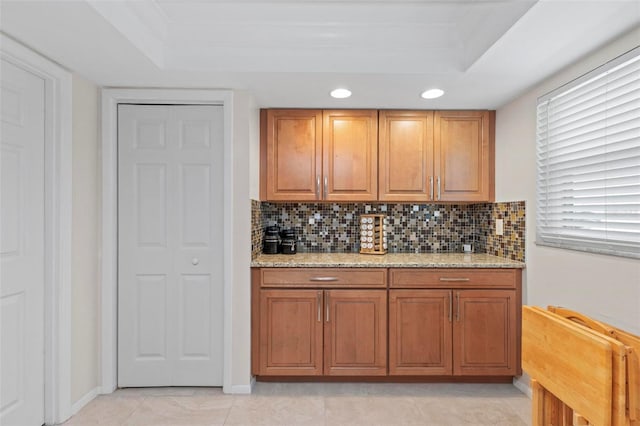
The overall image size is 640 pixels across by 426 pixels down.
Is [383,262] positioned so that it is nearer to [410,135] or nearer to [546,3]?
[410,135]

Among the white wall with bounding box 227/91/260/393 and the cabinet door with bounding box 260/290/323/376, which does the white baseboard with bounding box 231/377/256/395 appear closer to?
the white wall with bounding box 227/91/260/393

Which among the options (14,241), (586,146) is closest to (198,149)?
(14,241)

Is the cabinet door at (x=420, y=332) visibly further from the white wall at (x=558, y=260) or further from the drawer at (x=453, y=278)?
the white wall at (x=558, y=260)

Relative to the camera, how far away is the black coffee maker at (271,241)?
3.45m

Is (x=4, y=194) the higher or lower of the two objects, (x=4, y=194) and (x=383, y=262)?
the higher

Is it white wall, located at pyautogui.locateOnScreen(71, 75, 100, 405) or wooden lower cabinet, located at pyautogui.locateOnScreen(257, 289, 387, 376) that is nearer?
white wall, located at pyautogui.locateOnScreen(71, 75, 100, 405)

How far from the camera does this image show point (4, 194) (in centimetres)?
211

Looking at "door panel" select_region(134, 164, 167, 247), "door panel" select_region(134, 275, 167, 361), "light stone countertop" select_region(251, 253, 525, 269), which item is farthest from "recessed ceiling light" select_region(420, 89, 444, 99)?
"door panel" select_region(134, 275, 167, 361)

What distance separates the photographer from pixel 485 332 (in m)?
2.99

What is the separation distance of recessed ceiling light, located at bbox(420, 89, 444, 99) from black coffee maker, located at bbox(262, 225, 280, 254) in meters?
1.61

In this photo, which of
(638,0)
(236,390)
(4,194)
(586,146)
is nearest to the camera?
(638,0)

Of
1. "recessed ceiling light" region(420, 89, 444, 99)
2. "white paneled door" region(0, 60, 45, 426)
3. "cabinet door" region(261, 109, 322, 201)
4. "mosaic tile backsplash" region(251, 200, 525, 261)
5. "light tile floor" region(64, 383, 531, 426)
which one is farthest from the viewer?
"mosaic tile backsplash" region(251, 200, 525, 261)

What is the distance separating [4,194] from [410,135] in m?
2.71

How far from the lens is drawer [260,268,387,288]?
2986 mm
